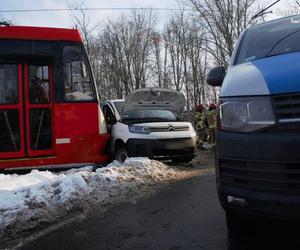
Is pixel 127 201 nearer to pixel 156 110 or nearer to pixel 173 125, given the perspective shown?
pixel 173 125

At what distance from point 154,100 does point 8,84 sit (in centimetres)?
471

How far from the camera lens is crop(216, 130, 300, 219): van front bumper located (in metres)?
3.79

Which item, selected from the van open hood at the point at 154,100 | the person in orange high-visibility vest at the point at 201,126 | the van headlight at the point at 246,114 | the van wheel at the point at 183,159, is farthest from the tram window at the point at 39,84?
the person in orange high-visibility vest at the point at 201,126

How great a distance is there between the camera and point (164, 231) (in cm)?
583

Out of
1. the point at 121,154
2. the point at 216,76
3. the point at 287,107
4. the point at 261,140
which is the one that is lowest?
the point at 121,154

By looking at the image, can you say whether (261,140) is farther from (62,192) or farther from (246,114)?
(62,192)

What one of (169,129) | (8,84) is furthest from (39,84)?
(169,129)

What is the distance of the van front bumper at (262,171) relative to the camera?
3795 millimetres

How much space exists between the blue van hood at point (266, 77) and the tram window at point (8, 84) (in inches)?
281

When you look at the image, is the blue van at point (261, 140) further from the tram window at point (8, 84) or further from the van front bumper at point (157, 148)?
the van front bumper at point (157, 148)

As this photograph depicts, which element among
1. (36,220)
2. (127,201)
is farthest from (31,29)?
(36,220)

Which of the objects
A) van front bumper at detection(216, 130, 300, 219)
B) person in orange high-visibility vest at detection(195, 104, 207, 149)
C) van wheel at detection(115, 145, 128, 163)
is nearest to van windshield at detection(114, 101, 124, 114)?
van wheel at detection(115, 145, 128, 163)

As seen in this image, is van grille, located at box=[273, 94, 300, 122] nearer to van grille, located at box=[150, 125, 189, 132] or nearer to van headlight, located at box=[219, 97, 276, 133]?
van headlight, located at box=[219, 97, 276, 133]

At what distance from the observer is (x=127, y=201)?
784cm
